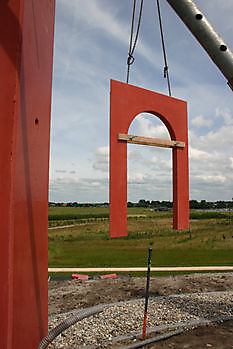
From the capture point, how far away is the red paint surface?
2549mm

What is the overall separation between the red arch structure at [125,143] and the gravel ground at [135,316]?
74.8 inches

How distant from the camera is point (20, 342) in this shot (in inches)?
109

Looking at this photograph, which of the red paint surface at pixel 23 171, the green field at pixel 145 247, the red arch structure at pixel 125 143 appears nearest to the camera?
the red paint surface at pixel 23 171

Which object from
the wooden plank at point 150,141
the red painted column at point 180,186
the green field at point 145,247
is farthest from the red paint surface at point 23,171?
the green field at point 145,247

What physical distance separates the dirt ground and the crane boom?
14.8ft

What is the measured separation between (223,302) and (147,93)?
552 cm

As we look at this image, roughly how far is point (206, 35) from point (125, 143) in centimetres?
230

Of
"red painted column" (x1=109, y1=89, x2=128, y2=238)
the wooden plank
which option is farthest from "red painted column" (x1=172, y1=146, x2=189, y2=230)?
"red painted column" (x1=109, y1=89, x2=128, y2=238)

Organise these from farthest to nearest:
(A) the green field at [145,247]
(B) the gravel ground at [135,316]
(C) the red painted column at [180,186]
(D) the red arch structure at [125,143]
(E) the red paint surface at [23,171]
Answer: (A) the green field at [145,247]
(C) the red painted column at [180,186]
(D) the red arch structure at [125,143]
(B) the gravel ground at [135,316]
(E) the red paint surface at [23,171]

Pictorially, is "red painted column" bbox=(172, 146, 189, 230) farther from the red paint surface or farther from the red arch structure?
the red paint surface

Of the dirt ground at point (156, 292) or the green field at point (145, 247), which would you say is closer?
the dirt ground at point (156, 292)

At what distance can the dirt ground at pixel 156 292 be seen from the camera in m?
4.76

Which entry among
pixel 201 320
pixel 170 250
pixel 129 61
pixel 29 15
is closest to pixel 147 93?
pixel 129 61

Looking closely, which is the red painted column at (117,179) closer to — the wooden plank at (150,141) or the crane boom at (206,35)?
the wooden plank at (150,141)
